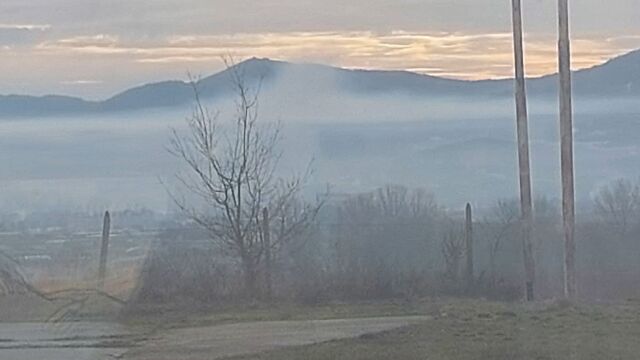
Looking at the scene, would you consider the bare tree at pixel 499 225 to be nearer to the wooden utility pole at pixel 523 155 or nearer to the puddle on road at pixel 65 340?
the wooden utility pole at pixel 523 155

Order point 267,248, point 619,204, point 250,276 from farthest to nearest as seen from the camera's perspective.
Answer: point 619,204 → point 267,248 → point 250,276

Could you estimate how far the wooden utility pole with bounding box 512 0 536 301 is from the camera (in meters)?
20.8

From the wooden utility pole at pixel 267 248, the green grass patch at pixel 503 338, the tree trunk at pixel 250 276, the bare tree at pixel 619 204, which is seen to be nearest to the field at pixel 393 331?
the green grass patch at pixel 503 338

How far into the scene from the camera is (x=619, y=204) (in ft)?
77.8

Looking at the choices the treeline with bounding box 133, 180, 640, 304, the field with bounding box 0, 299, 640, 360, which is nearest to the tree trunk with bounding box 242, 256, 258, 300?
the treeline with bounding box 133, 180, 640, 304

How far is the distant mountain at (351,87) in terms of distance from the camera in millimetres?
22312

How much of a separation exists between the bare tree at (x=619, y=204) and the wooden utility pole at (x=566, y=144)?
A: 2896mm

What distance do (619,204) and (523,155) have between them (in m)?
3.29

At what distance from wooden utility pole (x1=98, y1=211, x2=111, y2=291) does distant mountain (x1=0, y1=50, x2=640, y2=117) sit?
1.99 m

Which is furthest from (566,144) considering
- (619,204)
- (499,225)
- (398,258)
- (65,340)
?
(65,340)

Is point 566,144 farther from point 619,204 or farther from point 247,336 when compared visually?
point 247,336

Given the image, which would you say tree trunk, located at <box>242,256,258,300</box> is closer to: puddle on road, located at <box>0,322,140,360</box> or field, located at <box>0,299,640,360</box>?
field, located at <box>0,299,640,360</box>

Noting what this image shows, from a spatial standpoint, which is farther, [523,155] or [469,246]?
[469,246]

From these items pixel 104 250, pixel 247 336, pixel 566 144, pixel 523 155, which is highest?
pixel 566 144
